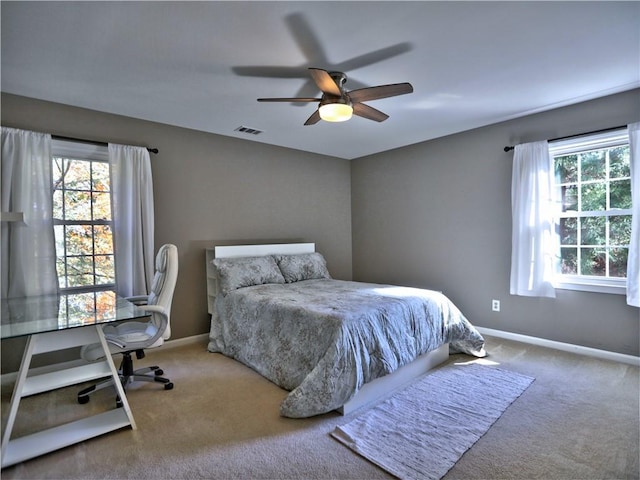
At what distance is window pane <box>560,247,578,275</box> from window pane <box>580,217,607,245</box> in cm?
13

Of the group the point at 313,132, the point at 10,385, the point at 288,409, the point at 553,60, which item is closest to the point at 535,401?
the point at 288,409

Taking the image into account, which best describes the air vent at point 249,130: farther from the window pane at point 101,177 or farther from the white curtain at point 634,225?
the white curtain at point 634,225

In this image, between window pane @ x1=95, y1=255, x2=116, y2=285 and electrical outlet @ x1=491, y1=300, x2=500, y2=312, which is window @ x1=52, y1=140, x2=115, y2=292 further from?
electrical outlet @ x1=491, y1=300, x2=500, y2=312

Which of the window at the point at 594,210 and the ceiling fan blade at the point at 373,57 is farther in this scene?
the window at the point at 594,210

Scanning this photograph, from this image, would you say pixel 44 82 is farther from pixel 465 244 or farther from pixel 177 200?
pixel 465 244

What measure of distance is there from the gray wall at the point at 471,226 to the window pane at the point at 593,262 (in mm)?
229

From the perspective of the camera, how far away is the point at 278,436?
6.33ft

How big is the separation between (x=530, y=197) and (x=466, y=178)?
2.57 feet

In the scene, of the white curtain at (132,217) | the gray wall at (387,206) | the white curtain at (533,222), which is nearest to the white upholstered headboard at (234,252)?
the gray wall at (387,206)

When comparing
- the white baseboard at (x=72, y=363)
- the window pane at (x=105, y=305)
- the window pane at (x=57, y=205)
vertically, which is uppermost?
the window pane at (x=57, y=205)

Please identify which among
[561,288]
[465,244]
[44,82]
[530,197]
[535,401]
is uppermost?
[44,82]

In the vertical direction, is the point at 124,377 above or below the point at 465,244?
below

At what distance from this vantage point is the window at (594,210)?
2.98 metres

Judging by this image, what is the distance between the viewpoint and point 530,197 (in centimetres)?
332
